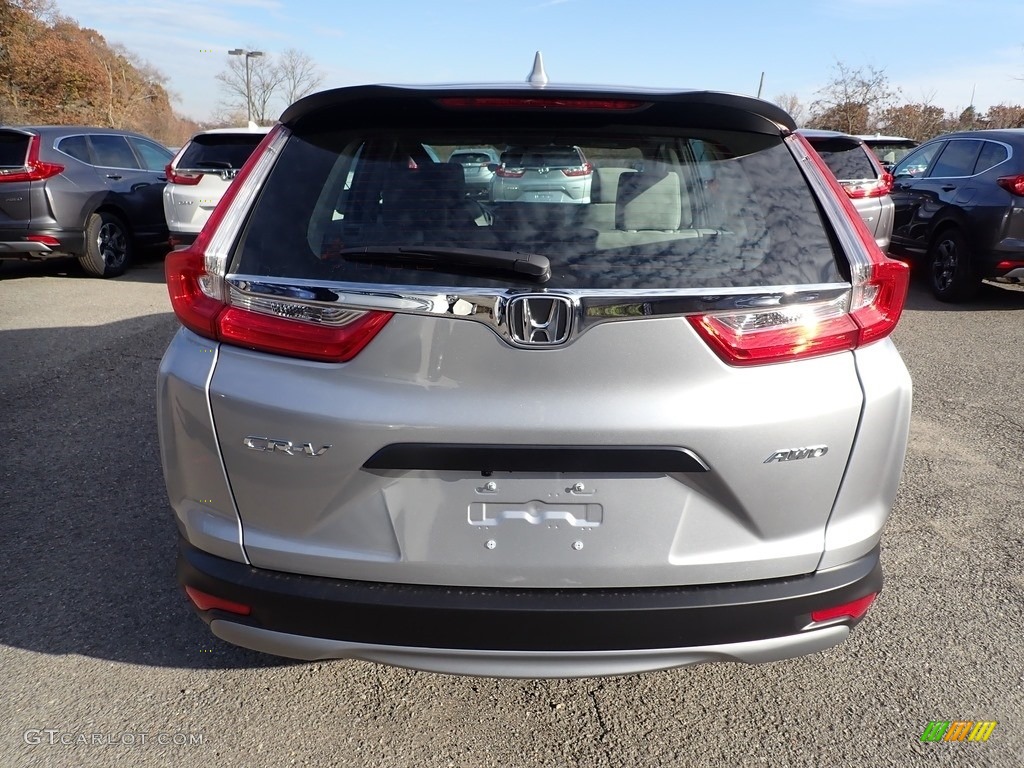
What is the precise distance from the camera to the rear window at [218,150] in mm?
8953

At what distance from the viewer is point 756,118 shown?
1.92 metres

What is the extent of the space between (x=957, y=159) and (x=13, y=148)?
1057cm

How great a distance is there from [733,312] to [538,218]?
1.66 feet

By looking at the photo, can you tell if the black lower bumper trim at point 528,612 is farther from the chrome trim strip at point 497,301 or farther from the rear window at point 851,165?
the rear window at point 851,165

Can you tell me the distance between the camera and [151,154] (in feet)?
35.7

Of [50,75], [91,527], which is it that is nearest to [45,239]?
[91,527]

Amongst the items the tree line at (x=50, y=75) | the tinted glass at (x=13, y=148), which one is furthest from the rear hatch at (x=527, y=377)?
the tree line at (x=50, y=75)

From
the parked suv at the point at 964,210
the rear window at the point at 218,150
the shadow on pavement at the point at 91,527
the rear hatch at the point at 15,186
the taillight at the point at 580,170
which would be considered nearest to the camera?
the taillight at the point at 580,170

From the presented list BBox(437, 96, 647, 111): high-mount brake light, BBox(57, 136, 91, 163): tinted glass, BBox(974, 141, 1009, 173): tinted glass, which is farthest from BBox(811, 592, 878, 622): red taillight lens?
BBox(57, 136, 91, 163): tinted glass

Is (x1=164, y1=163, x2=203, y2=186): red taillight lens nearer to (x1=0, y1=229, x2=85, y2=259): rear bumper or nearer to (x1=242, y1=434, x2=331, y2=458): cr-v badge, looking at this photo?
(x1=0, y1=229, x2=85, y2=259): rear bumper

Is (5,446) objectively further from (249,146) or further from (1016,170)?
(1016,170)

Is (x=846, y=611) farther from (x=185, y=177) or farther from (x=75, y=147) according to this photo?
(x=75, y=147)

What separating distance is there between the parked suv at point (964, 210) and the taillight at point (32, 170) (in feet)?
32.5

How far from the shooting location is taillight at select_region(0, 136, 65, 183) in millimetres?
8594
